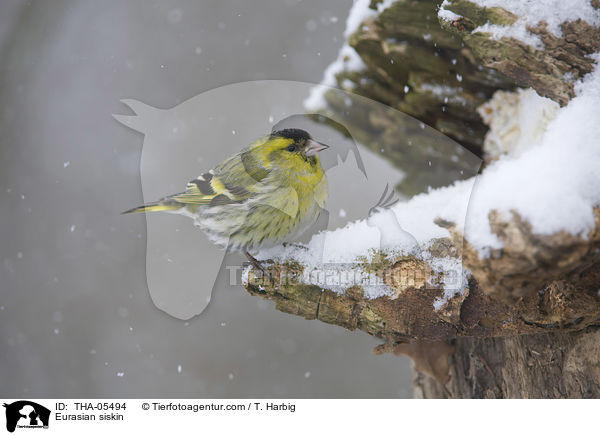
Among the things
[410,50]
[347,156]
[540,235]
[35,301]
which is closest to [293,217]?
[347,156]

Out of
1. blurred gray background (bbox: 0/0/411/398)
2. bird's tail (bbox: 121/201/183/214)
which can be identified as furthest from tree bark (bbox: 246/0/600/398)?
blurred gray background (bbox: 0/0/411/398)

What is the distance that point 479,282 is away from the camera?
2.73ft

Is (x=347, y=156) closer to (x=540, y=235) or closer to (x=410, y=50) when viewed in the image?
(x=410, y=50)

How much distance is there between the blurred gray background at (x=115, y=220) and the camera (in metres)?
3.16

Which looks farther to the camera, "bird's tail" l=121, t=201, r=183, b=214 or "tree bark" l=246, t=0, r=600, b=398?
"bird's tail" l=121, t=201, r=183, b=214

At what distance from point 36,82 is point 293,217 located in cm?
283

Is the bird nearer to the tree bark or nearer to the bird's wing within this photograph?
the bird's wing

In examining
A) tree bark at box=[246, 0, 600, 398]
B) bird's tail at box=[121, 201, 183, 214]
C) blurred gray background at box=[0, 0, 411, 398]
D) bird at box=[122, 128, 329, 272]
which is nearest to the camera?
tree bark at box=[246, 0, 600, 398]

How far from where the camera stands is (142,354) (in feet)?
12.7

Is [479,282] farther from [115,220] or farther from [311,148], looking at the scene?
[115,220]

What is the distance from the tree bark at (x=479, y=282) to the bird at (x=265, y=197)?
13.4 inches

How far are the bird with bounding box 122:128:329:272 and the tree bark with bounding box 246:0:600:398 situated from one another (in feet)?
1.11

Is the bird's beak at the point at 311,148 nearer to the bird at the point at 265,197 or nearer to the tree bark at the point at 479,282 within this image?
the bird at the point at 265,197

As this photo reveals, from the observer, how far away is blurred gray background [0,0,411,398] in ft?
10.4
